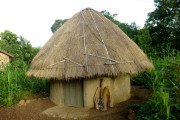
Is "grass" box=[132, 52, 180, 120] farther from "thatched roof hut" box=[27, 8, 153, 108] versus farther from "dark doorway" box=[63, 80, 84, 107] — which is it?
"dark doorway" box=[63, 80, 84, 107]

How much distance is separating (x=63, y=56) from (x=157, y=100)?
11.7ft

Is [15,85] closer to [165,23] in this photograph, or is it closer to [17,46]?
[17,46]

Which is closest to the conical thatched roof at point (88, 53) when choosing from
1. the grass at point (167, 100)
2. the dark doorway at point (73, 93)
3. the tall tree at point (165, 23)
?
the dark doorway at point (73, 93)

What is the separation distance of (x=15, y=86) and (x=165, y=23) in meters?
16.1

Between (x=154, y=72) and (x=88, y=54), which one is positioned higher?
(x=88, y=54)

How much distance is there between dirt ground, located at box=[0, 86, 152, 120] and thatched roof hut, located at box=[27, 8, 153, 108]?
3.23 ft

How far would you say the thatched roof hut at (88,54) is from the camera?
25.4ft

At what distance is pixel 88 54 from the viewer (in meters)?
8.04

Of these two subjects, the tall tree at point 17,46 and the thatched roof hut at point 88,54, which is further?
the tall tree at point 17,46

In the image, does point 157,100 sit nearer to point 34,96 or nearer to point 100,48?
point 100,48

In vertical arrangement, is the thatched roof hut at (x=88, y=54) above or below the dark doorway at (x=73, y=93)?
above

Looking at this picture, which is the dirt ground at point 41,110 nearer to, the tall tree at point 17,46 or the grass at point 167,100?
the grass at point 167,100

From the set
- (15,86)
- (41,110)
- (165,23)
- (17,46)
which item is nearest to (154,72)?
(41,110)

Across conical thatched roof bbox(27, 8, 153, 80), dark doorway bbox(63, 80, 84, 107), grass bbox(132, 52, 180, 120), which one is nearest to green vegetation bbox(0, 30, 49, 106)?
conical thatched roof bbox(27, 8, 153, 80)
